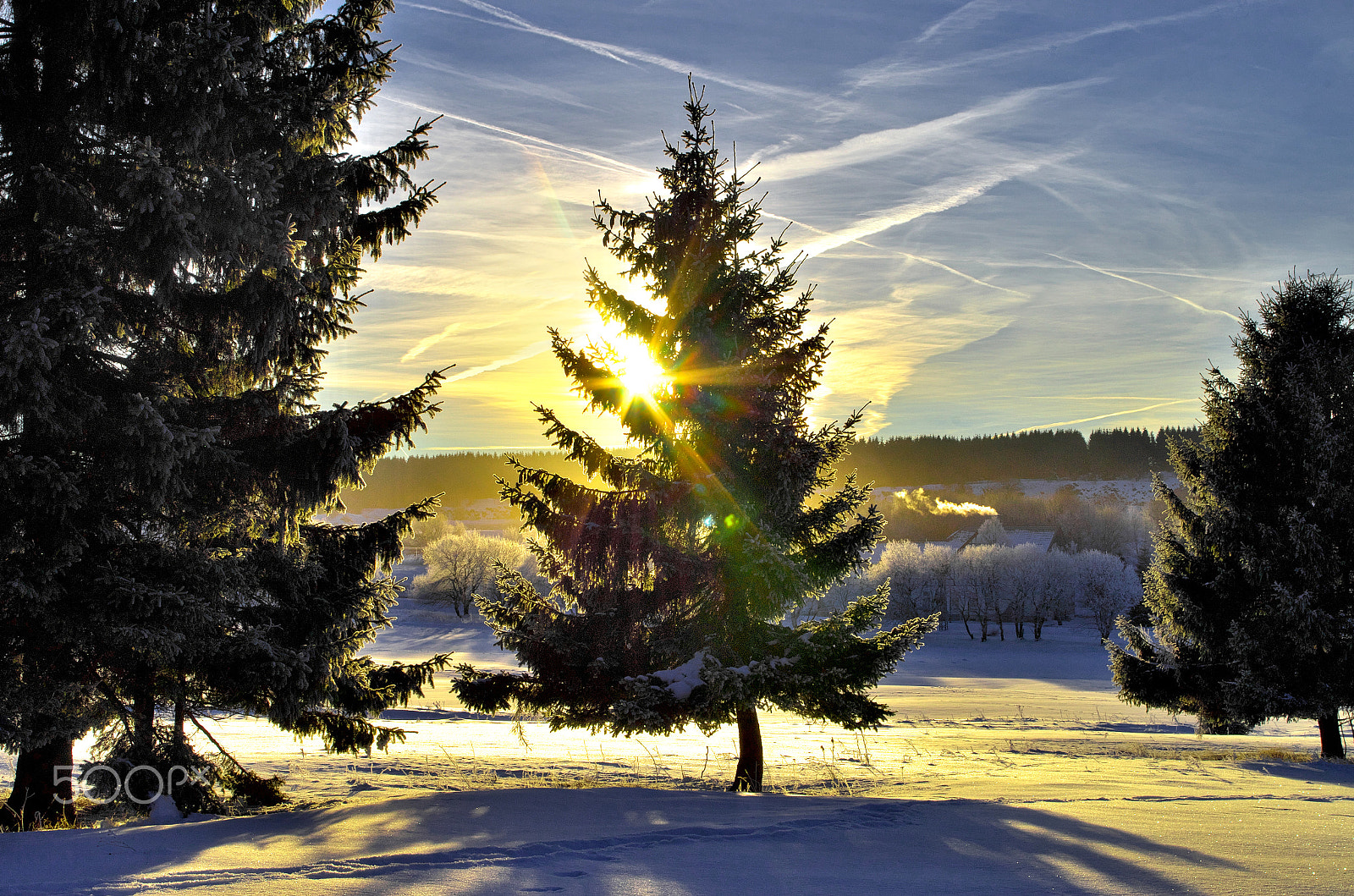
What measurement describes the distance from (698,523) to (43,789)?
760cm

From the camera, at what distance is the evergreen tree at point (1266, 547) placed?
13.6 m

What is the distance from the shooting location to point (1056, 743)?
18.6 metres

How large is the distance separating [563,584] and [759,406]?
3.54 metres

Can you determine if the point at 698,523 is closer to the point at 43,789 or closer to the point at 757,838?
the point at 757,838

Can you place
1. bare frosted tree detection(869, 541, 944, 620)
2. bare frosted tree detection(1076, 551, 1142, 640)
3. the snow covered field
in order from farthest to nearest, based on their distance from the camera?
bare frosted tree detection(869, 541, 944, 620) → bare frosted tree detection(1076, 551, 1142, 640) → the snow covered field

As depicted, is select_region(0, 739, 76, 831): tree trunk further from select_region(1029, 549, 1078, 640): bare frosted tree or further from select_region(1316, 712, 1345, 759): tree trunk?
select_region(1029, 549, 1078, 640): bare frosted tree

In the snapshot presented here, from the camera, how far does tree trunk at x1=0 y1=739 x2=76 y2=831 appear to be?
24.6 feet

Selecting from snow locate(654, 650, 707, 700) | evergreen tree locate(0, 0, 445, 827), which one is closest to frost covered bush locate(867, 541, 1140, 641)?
snow locate(654, 650, 707, 700)

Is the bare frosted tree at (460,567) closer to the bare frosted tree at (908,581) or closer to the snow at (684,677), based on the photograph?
the bare frosted tree at (908,581)

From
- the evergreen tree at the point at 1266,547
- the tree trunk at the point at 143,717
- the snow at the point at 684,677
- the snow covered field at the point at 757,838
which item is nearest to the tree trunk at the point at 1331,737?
the evergreen tree at the point at 1266,547

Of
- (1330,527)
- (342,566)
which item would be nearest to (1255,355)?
(1330,527)

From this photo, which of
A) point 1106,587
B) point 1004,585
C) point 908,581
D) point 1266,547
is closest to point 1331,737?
point 1266,547

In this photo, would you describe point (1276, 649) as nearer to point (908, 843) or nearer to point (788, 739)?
point (788, 739)

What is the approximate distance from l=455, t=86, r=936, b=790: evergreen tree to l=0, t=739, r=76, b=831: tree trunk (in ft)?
13.6
